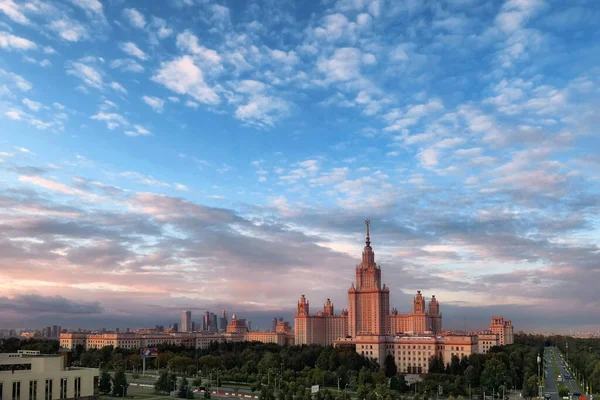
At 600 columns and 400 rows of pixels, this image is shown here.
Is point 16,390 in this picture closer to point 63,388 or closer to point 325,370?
point 63,388

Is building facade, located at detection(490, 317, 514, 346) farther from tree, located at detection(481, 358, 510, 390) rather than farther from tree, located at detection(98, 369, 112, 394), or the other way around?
tree, located at detection(98, 369, 112, 394)

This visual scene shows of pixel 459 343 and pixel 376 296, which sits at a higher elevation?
pixel 376 296

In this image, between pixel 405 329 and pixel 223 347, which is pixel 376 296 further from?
pixel 223 347

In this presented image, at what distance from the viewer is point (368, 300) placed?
16962 cm

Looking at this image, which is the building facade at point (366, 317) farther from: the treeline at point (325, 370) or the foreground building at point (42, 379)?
the foreground building at point (42, 379)

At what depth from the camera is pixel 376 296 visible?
168250mm

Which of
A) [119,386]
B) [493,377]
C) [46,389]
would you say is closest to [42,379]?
[46,389]

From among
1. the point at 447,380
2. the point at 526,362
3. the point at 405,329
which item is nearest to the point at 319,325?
the point at 405,329

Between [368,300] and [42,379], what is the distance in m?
118

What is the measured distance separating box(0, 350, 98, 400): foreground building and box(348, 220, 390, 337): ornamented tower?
110034 mm

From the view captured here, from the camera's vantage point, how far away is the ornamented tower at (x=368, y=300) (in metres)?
167

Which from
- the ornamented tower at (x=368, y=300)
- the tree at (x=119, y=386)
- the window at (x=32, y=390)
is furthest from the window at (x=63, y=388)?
the ornamented tower at (x=368, y=300)

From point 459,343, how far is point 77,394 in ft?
299

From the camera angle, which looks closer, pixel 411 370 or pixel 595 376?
pixel 595 376
